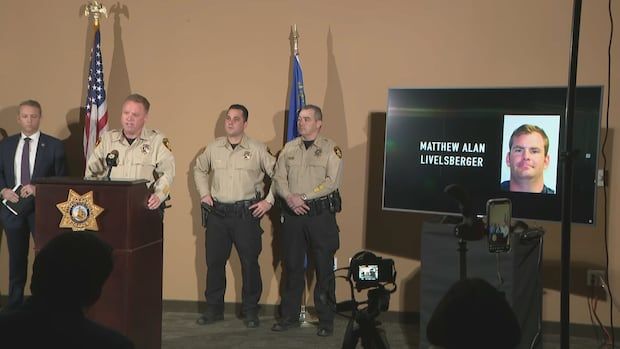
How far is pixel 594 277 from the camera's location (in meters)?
5.07

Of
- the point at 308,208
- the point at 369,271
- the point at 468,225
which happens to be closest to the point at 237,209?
the point at 308,208

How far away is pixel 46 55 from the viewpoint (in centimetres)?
586

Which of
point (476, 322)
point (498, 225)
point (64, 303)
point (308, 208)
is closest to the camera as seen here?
point (476, 322)

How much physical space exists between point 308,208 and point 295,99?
93 centimetres

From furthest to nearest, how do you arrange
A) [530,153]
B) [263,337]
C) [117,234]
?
[263,337] < [530,153] < [117,234]

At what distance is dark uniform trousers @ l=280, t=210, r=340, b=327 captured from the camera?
505 centimetres

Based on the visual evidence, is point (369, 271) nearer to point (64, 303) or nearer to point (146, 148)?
point (64, 303)

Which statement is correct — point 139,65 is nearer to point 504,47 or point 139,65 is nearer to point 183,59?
point 183,59

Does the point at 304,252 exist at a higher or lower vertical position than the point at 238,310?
higher

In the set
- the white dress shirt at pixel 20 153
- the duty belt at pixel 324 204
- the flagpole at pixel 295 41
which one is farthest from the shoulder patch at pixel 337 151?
the white dress shirt at pixel 20 153

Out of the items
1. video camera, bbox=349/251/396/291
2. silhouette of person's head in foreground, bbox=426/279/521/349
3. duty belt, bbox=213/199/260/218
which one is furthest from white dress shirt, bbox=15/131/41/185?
silhouette of person's head in foreground, bbox=426/279/521/349

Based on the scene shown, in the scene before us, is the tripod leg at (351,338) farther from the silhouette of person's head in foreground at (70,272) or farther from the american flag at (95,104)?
the american flag at (95,104)

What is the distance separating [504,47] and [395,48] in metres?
0.82

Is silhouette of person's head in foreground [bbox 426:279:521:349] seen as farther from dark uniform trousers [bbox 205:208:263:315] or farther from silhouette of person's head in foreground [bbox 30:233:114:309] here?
dark uniform trousers [bbox 205:208:263:315]
